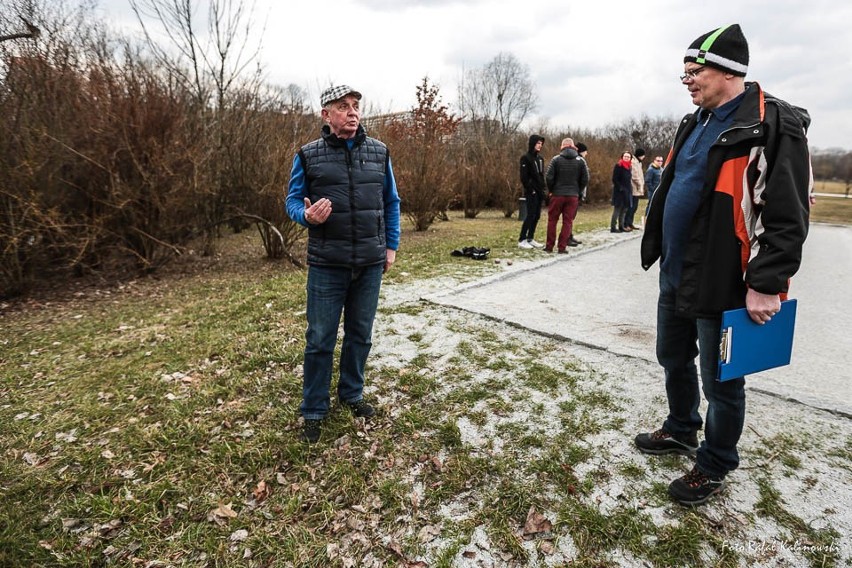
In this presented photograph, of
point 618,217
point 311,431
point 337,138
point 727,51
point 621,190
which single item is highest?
point 727,51

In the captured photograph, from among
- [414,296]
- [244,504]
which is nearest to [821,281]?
[414,296]

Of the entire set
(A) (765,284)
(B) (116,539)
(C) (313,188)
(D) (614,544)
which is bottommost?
(B) (116,539)

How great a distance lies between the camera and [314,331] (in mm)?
2908

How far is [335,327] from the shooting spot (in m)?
2.98

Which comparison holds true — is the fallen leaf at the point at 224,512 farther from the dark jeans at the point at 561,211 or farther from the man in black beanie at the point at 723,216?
the dark jeans at the point at 561,211

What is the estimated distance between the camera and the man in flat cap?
9.16ft

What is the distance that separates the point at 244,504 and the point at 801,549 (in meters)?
2.70

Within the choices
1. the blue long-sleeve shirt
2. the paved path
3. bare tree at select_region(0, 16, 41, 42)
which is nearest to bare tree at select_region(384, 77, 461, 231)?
the paved path

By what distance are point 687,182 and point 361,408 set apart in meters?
2.38

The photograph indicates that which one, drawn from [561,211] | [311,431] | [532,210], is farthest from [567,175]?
[311,431]

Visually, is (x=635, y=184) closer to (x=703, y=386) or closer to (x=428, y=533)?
(x=703, y=386)

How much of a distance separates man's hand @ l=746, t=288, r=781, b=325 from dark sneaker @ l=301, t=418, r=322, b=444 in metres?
2.45

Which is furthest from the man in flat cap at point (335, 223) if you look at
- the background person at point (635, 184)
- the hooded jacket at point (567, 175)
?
the background person at point (635, 184)

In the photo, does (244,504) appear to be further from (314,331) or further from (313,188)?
(313,188)
